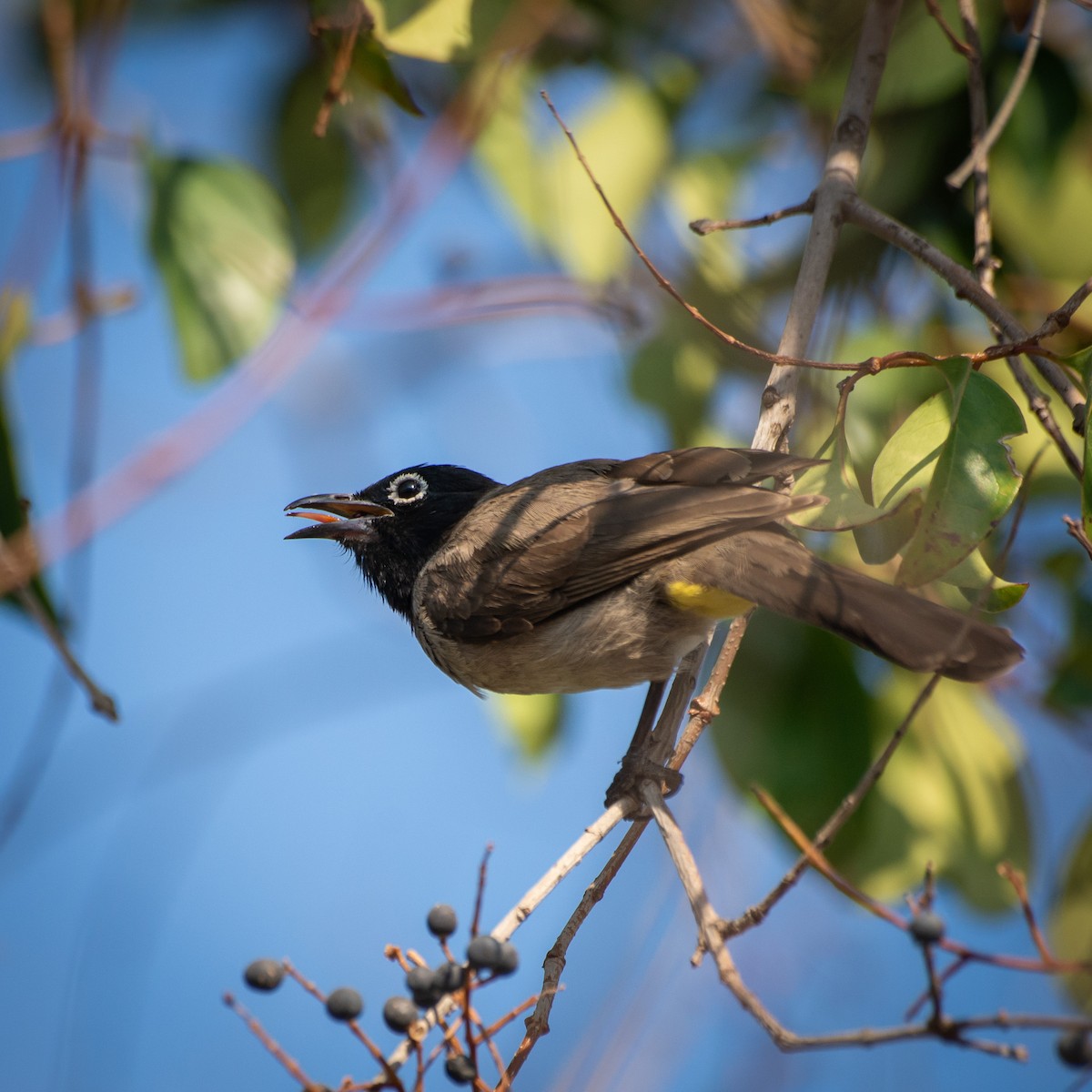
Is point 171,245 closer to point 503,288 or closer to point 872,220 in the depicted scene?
point 503,288

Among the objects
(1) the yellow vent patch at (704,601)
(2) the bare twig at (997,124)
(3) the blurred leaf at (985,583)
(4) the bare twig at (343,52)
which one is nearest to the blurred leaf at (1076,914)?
(1) the yellow vent patch at (704,601)

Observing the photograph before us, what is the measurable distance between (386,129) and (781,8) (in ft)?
4.58

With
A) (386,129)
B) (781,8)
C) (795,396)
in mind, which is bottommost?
(795,396)

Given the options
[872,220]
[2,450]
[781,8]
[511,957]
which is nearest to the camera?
[511,957]

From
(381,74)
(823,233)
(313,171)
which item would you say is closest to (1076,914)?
(823,233)

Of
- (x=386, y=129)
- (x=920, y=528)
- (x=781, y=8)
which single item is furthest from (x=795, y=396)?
(x=386, y=129)

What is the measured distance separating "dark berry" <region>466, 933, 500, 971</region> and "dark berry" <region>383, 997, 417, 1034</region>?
0.24m

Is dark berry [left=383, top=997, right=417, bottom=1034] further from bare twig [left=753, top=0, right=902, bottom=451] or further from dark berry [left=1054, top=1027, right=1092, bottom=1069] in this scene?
bare twig [left=753, top=0, right=902, bottom=451]

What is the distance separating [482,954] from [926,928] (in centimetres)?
76

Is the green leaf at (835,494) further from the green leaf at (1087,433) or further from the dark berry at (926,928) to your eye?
the dark berry at (926,928)

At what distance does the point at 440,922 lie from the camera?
2221 millimetres

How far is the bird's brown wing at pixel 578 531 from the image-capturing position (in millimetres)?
2959

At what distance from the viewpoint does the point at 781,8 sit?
3848 millimetres

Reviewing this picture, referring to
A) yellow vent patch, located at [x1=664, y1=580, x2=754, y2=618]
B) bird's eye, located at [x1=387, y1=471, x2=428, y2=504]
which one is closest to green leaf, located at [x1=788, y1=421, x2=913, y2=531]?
yellow vent patch, located at [x1=664, y1=580, x2=754, y2=618]
